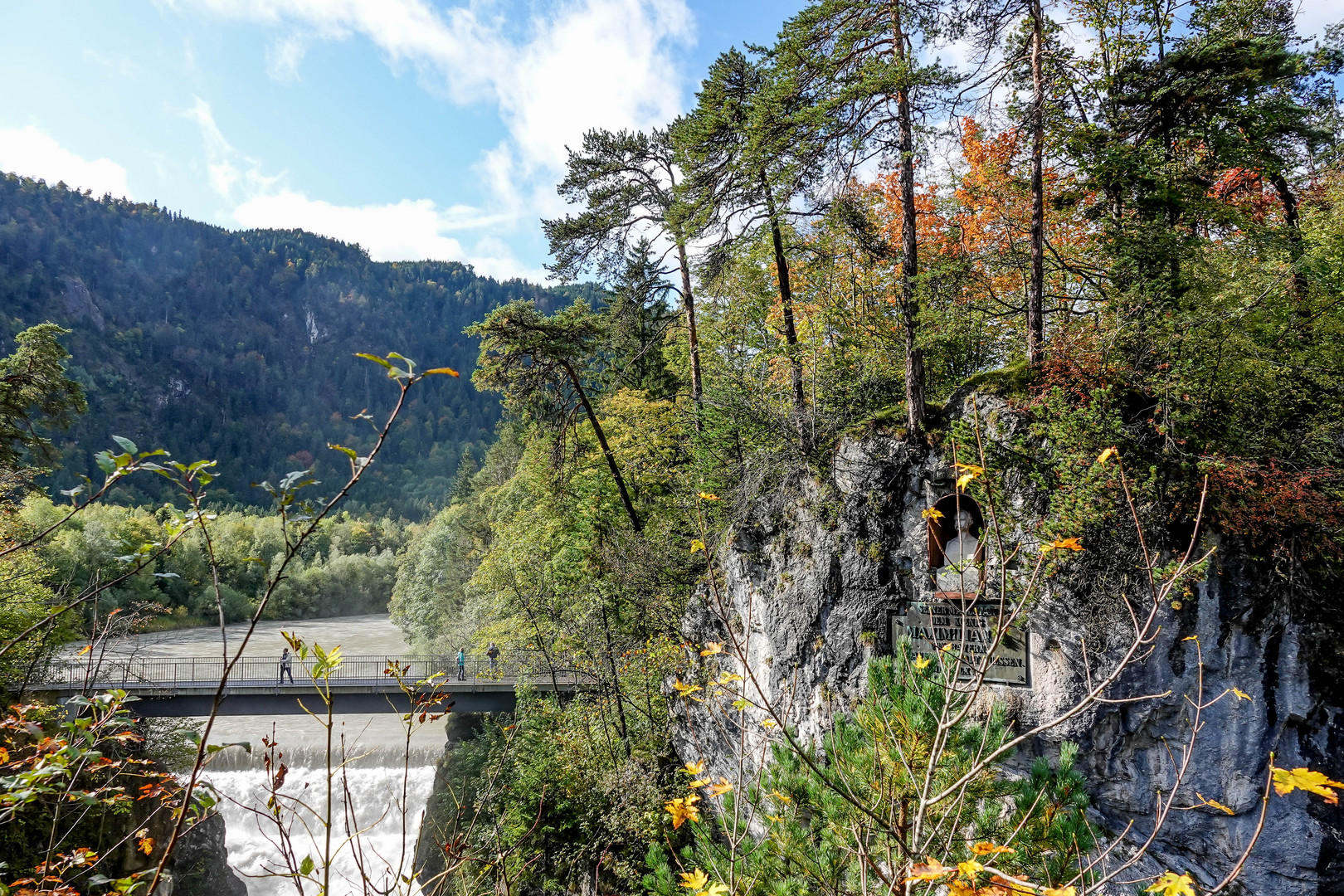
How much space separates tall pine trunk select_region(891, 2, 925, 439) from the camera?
8.20m

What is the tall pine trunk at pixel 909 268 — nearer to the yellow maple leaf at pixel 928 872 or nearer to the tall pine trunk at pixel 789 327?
the tall pine trunk at pixel 789 327

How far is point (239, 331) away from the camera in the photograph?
135250 millimetres

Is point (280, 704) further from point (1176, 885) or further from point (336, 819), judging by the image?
point (1176, 885)

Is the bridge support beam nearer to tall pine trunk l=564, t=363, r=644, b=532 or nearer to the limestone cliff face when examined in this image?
tall pine trunk l=564, t=363, r=644, b=532

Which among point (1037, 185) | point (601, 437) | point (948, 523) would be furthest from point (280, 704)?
point (1037, 185)

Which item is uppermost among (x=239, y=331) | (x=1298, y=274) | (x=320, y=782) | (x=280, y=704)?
(x=239, y=331)

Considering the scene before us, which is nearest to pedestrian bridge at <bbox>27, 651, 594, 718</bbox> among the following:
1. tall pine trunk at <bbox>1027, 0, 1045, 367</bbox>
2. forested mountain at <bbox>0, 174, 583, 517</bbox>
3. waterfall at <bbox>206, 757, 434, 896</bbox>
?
waterfall at <bbox>206, 757, 434, 896</bbox>

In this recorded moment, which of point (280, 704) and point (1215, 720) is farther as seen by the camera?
point (280, 704)

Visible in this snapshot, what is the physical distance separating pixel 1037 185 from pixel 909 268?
5.26 ft

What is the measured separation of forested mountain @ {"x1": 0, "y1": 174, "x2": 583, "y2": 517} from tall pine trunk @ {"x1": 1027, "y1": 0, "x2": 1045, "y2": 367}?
75978mm

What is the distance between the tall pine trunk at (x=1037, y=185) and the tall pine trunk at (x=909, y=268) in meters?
1.27

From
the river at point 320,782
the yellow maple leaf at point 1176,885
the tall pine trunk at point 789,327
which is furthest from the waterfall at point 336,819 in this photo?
the yellow maple leaf at point 1176,885

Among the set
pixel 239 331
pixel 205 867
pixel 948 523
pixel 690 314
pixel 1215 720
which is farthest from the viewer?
pixel 239 331

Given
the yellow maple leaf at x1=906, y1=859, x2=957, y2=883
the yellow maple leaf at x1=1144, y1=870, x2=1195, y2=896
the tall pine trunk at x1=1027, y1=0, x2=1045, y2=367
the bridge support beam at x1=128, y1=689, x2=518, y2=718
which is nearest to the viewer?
the yellow maple leaf at x1=906, y1=859, x2=957, y2=883
